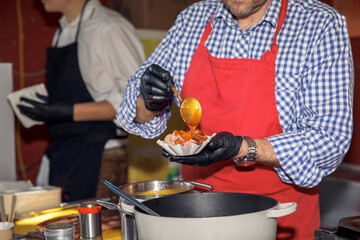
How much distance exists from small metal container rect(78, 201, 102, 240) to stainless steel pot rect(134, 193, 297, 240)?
0.34 m

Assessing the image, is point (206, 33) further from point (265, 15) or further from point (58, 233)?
point (58, 233)

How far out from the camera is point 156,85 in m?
1.60

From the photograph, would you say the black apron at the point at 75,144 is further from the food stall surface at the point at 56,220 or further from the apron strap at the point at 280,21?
the apron strap at the point at 280,21

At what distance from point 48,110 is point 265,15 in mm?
1566

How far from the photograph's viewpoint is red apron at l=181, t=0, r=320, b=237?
1674 millimetres

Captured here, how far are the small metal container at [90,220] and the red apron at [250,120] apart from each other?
1.40ft

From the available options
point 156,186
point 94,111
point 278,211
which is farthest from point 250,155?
point 94,111

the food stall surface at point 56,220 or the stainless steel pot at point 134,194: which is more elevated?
the stainless steel pot at point 134,194

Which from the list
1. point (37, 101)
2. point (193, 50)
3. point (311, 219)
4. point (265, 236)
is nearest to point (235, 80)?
point (193, 50)

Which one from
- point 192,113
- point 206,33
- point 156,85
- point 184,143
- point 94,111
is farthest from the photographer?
point 94,111

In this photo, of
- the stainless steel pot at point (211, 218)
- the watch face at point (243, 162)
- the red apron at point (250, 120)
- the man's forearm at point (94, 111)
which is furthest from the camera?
the man's forearm at point (94, 111)

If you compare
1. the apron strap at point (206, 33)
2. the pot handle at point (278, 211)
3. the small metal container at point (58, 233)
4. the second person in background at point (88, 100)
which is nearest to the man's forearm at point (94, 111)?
the second person in background at point (88, 100)

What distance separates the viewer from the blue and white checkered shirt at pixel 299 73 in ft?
5.12

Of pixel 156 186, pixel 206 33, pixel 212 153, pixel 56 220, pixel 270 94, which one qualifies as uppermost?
pixel 206 33
